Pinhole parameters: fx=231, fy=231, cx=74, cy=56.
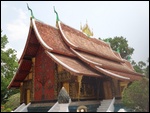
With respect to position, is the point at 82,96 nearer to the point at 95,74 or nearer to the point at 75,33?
the point at 95,74

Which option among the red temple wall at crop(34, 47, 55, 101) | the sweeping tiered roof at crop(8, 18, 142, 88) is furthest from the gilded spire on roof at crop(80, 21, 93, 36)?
the red temple wall at crop(34, 47, 55, 101)

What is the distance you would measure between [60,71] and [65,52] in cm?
115

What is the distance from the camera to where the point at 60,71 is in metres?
12.6

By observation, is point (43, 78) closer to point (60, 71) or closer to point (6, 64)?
point (60, 71)

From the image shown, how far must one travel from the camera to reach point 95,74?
Result: 39.0 feet

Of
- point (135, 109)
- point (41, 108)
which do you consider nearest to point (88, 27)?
point (41, 108)

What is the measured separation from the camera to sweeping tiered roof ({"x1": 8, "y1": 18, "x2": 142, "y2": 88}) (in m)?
12.0

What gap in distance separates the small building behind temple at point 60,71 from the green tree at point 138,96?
2.44 m

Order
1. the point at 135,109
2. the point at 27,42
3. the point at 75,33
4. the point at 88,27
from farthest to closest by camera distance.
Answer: the point at 88,27 → the point at 75,33 → the point at 27,42 → the point at 135,109

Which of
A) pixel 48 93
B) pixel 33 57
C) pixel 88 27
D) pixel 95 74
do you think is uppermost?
pixel 88 27

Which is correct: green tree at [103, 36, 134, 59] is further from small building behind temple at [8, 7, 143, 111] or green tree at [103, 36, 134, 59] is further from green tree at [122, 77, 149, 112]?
green tree at [122, 77, 149, 112]

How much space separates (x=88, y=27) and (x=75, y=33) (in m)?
2.77

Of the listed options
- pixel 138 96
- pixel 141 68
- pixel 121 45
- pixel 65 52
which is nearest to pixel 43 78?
pixel 65 52

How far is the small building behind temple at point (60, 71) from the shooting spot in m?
11.9
